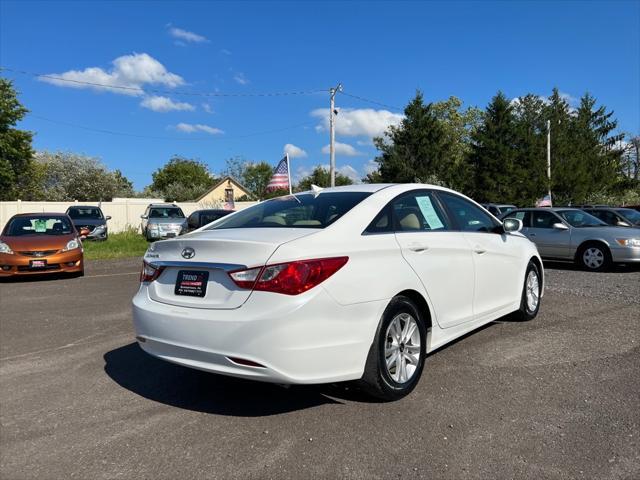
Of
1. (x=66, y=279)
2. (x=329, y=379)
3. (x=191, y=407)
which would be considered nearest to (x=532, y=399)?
(x=329, y=379)

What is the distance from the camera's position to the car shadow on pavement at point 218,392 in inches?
143

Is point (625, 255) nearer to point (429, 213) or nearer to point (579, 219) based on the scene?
point (579, 219)

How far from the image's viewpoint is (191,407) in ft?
11.9

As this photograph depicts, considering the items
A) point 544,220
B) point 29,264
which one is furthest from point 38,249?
point 544,220

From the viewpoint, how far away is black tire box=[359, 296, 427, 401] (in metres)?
3.40

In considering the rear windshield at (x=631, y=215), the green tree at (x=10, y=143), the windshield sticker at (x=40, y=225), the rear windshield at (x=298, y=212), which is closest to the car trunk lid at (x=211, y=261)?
the rear windshield at (x=298, y=212)

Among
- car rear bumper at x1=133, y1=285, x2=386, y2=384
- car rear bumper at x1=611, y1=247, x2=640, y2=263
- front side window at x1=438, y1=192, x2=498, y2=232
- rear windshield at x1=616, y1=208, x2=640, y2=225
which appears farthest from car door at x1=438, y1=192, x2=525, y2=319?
rear windshield at x1=616, y1=208, x2=640, y2=225

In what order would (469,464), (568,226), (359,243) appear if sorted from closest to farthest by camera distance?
(469,464) → (359,243) → (568,226)

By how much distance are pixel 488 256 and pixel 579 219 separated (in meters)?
8.31

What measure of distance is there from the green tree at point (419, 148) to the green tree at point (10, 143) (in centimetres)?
2732

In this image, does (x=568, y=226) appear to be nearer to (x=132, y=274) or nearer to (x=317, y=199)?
(x=317, y=199)

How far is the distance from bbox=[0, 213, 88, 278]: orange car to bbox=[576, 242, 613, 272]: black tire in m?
11.1

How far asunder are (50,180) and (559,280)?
5818cm

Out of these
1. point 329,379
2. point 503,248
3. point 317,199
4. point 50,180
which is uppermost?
point 50,180
